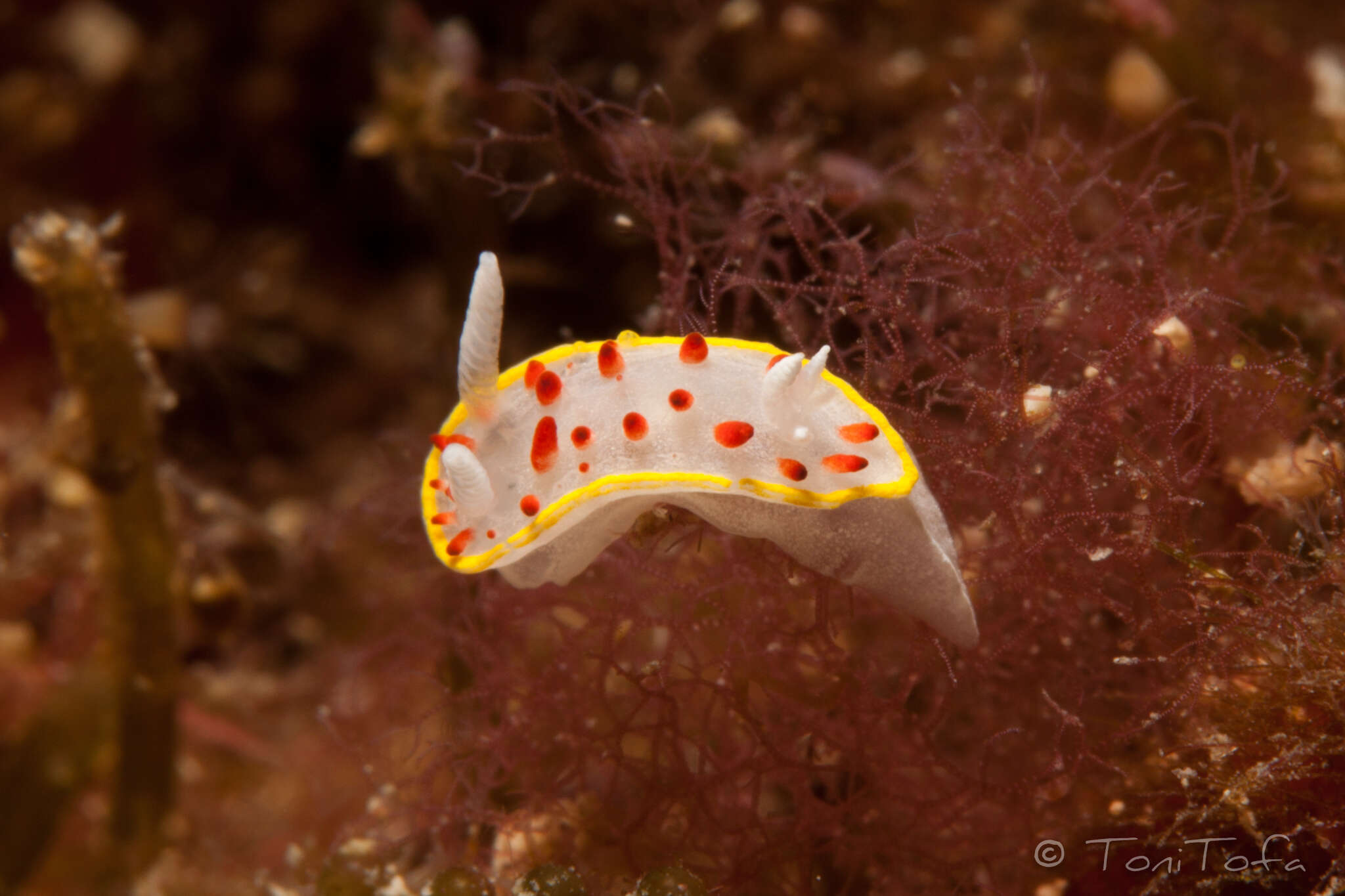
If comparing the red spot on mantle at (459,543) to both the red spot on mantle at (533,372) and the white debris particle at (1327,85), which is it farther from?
the white debris particle at (1327,85)

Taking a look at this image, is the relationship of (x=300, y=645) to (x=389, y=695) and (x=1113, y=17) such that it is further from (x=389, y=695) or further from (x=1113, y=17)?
(x=1113, y=17)

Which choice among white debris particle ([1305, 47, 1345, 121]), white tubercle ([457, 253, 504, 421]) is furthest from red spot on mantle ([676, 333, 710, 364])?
white debris particle ([1305, 47, 1345, 121])

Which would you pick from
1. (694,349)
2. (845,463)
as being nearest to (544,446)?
(694,349)

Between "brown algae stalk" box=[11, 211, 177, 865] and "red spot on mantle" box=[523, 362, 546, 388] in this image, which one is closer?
"red spot on mantle" box=[523, 362, 546, 388]

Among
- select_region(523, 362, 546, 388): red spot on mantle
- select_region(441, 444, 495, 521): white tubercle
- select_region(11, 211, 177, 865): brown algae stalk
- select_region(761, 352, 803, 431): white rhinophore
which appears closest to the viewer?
select_region(761, 352, 803, 431): white rhinophore

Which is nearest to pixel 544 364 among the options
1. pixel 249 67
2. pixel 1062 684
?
pixel 1062 684

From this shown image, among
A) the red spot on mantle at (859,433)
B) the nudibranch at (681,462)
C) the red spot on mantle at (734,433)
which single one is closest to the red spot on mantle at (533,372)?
the nudibranch at (681,462)

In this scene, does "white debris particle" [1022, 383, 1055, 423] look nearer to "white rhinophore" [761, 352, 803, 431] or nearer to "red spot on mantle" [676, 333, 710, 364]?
"white rhinophore" [761, 352, 803, 431]
